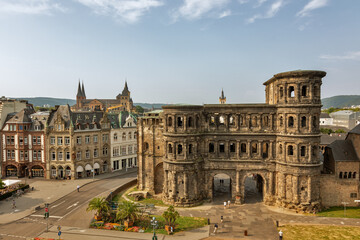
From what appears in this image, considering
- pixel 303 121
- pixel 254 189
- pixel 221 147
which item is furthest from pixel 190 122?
pixel 254 189

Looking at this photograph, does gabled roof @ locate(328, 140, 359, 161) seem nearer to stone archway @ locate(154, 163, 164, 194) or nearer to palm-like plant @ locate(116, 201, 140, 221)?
stone archway @ locate(154, 163, 164, 194)

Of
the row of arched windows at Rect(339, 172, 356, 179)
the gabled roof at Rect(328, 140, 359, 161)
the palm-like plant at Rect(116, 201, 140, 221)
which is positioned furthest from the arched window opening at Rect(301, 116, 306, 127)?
the palm-like plant at Rect(116, 201, 140, 221)

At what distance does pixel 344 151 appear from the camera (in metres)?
46.8

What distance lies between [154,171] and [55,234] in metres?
23.7

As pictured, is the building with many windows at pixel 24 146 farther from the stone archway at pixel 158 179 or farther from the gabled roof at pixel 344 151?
the gabled roof at pixel 344 151

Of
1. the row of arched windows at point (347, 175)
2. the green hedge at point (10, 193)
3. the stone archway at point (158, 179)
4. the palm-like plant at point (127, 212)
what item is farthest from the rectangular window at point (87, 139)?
the row of arched windows at point (347, 175)

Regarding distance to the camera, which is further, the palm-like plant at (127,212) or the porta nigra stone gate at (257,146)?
the porta nigra stone gate at (257,146)

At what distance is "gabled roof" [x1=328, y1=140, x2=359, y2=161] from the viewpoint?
150 feet

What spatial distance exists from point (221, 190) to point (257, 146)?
51.7 ft

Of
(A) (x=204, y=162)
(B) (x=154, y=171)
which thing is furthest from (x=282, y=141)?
(B) (x=154, y=171)

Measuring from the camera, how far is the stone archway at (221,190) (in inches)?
2007

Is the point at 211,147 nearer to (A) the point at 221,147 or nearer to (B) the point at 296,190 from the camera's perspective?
(A) the point at 221,147

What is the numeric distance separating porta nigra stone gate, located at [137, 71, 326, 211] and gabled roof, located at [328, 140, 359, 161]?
5533mm

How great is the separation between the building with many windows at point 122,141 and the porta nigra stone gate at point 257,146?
31.2 meters
